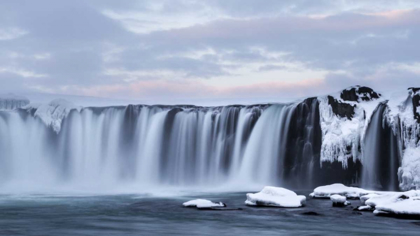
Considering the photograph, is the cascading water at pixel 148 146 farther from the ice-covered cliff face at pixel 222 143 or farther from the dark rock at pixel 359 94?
the dark rock at pixel 359 94

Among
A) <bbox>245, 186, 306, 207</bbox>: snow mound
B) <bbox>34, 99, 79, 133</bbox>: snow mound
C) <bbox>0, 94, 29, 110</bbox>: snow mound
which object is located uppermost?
<bbox>0, 94, 29, 110</bbox>: snow mound

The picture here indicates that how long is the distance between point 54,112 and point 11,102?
14.7 feet

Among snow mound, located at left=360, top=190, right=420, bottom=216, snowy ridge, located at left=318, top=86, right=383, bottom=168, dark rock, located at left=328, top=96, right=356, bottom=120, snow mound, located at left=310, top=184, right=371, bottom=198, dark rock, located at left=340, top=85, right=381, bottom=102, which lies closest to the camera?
snow mound, located at left=360, top=190, right=420, bottom=216

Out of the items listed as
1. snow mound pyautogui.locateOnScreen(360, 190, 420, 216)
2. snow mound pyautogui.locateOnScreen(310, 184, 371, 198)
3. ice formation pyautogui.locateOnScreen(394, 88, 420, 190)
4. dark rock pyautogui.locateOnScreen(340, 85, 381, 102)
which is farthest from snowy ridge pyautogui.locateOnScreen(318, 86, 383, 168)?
snow mound pyautogui.locateOnScreen(360, 190, 420, 216)

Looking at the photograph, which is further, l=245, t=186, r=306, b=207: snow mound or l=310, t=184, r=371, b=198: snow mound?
l=310, t=184, r=371, b=198: snow mound

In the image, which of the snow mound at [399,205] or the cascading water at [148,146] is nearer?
the snow mound at [399,205]

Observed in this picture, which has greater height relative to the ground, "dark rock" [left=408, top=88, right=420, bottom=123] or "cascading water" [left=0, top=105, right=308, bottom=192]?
"dark rock" [left=408, top=88, right=420, bottom=123]

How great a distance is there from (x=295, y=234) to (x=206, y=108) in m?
24.6

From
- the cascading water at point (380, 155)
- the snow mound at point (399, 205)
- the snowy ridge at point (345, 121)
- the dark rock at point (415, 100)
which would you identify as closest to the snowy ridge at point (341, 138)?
the snowy ridge at point (345, 121)

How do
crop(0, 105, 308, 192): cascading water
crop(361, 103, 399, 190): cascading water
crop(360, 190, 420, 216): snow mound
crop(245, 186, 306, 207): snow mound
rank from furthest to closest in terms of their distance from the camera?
1. crop(0, 105, 308, 192): cascading water
2. crop(361, 103, 399, 190): cascading water
3. crop(245, 186, 306, 207): snow mound
4. crop(360, 190, 420, 216): snow mound

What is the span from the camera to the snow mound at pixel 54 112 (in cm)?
4353

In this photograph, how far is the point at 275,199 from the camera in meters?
25.4

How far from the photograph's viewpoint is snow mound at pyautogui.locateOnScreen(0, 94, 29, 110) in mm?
45844

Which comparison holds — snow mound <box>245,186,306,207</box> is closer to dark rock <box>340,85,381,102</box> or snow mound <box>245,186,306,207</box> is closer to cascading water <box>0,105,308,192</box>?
cascading water <box>0,105,308,192</box>
